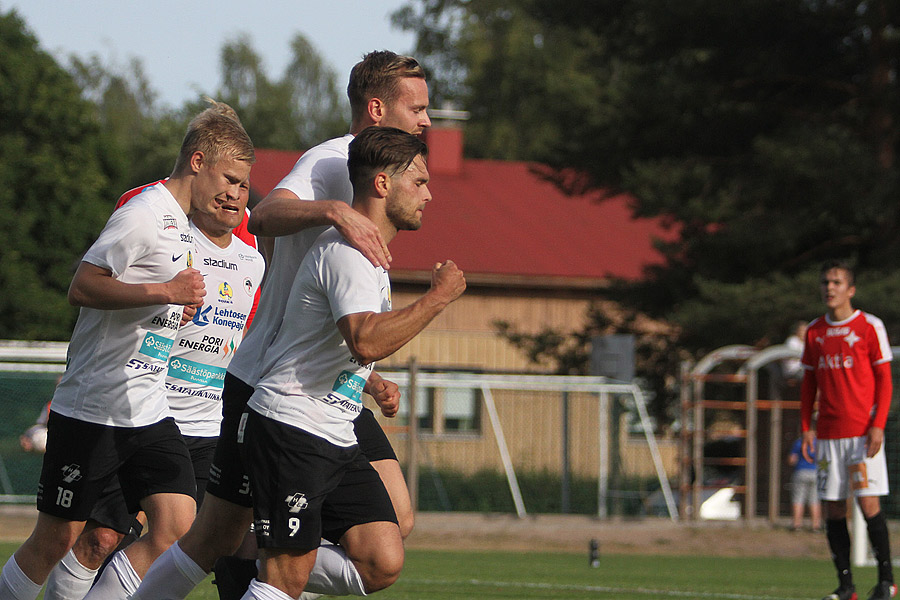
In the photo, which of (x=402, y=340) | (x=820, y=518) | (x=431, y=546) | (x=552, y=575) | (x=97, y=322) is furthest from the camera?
(x=820, y=518)

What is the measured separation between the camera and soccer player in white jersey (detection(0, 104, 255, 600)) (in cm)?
532

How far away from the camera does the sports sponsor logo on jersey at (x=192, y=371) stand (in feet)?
19.8

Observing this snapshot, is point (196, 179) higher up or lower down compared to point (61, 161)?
lower down

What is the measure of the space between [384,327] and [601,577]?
762 cm

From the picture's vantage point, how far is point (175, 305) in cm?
548

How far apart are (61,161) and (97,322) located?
28.9m

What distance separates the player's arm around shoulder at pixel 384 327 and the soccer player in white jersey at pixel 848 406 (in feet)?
19.8

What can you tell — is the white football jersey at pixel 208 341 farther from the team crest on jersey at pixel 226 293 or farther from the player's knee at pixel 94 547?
the player's knee at pixel 94 547

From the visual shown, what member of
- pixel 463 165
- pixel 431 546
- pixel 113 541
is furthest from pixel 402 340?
pixel 463 165

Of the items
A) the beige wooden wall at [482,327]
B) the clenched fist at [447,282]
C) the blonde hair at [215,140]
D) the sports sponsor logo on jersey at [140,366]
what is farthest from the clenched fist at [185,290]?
the beige wooden wall at [482,327]

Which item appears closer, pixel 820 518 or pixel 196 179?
pixel 196 179

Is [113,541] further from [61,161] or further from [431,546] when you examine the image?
[61,161]

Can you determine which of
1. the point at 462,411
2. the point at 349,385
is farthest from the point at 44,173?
the point at 349,385

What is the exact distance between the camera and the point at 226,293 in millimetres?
6070
